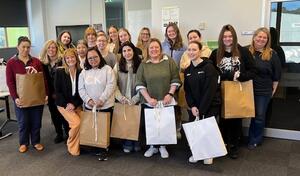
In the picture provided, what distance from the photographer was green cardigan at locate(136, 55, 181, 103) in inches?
112

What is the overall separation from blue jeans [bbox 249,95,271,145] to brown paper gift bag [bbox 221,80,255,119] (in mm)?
313

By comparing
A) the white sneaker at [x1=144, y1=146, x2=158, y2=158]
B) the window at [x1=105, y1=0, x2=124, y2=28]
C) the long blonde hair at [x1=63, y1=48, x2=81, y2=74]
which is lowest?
the white sneaker at [x1=144, y1=146, x2=158, y2=158]

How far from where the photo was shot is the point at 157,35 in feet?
13.7

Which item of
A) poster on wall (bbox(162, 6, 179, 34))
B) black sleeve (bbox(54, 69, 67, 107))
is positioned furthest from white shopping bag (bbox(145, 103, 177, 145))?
poster on wall (bbox(162, 6, 179, 34))

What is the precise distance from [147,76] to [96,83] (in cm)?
57

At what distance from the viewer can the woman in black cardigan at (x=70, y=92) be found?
3.10 metres

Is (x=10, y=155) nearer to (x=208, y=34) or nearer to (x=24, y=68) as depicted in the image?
(x=24, y=68)

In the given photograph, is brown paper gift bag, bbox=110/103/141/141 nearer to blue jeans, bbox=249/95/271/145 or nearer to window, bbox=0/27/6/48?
blue jeans, bbox=249/95/271/145

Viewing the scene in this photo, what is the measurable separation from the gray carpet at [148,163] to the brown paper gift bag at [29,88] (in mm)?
655

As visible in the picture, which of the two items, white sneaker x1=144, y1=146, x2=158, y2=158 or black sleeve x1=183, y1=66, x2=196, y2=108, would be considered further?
white sneaker x1=144, y1=146, x2=158, y2=158

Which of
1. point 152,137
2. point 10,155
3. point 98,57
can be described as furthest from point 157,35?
point 10,155

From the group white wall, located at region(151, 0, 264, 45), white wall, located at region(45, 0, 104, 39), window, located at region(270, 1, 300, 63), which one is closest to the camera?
window, located at region(270, 1, 300, 63)

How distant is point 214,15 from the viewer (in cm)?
375

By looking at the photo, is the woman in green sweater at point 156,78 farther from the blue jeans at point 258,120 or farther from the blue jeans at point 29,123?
the blue jeans at point 29,123
